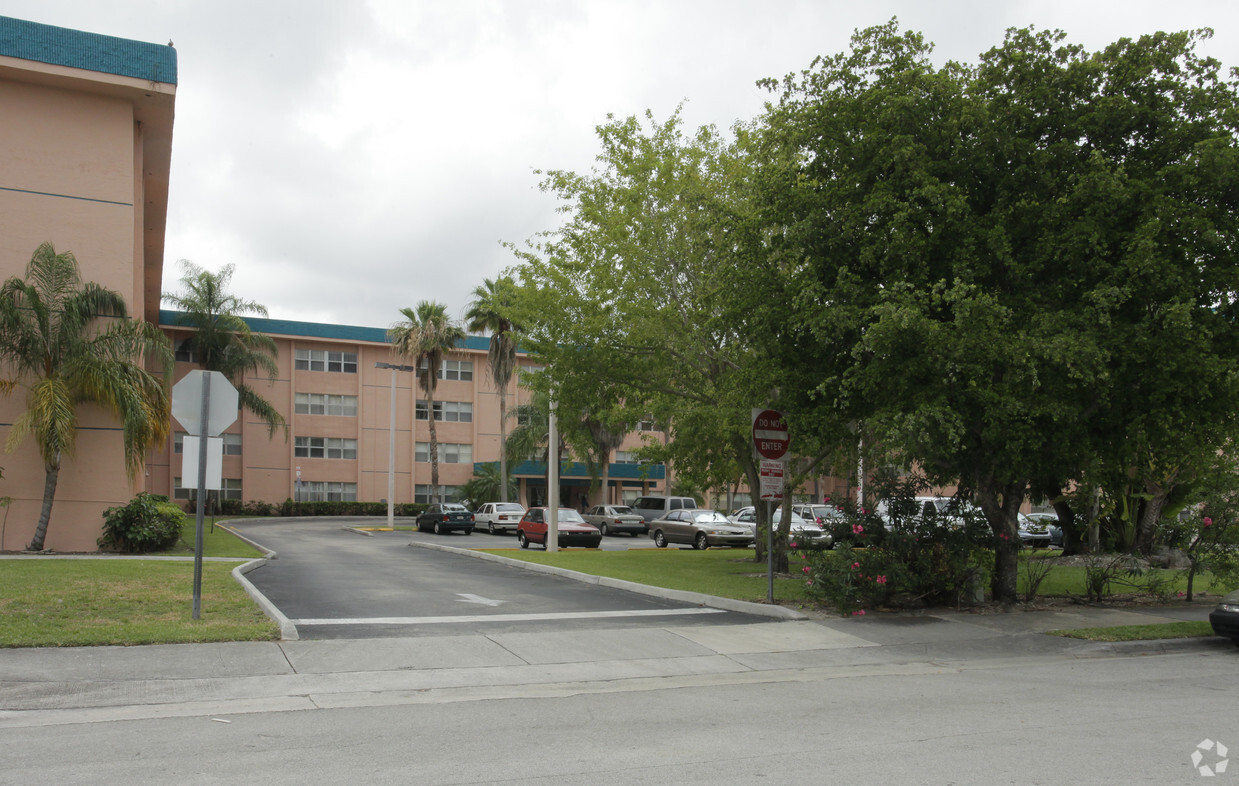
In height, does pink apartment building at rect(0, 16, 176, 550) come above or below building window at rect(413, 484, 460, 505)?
above

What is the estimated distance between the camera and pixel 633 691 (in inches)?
360

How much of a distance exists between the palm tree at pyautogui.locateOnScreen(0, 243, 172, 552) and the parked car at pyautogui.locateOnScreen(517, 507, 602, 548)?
1264 cm

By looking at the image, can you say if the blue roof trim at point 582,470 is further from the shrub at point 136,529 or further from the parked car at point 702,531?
the shrub at point 136,529

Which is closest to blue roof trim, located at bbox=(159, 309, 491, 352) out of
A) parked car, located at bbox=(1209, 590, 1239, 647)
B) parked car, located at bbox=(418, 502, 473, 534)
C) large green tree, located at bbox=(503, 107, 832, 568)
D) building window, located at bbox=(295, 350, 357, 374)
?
building window, located at bbox=(295, 350, 357, 374)

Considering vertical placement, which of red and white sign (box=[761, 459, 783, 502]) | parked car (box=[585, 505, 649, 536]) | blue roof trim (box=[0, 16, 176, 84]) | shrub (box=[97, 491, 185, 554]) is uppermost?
blue roof trim (box=[0, 16, 176, 84])

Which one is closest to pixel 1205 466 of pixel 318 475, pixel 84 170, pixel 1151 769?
pixel 1151 769

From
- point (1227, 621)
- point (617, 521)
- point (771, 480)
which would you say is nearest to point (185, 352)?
point (617, 521)

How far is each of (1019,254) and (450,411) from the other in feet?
158

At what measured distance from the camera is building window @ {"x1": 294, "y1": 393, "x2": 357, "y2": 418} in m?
56.0

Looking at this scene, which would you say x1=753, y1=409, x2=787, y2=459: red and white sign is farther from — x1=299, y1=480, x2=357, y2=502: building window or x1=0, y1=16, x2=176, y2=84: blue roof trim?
x1=299, y1=480, x2=357, y2=502: building window

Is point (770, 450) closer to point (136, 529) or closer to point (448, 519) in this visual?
point (136, 529)

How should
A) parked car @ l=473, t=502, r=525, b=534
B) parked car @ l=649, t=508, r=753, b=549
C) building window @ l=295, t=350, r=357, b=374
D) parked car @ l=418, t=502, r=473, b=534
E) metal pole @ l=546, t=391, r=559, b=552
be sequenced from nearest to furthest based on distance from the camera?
1. metal pole @ l=546, t=391, r=559, b=552
2. parked car @ l=649, t=508, r=753, b=549
3. parked car @ l=473, t=502, r=525, b=534
4. parked car @ l=418, t=502, r=473, b=534
5. building window @ l=295, t=350, r=357, b=374

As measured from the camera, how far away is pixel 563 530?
32906 millimetres

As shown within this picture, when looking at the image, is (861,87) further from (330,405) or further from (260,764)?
(330,405)
